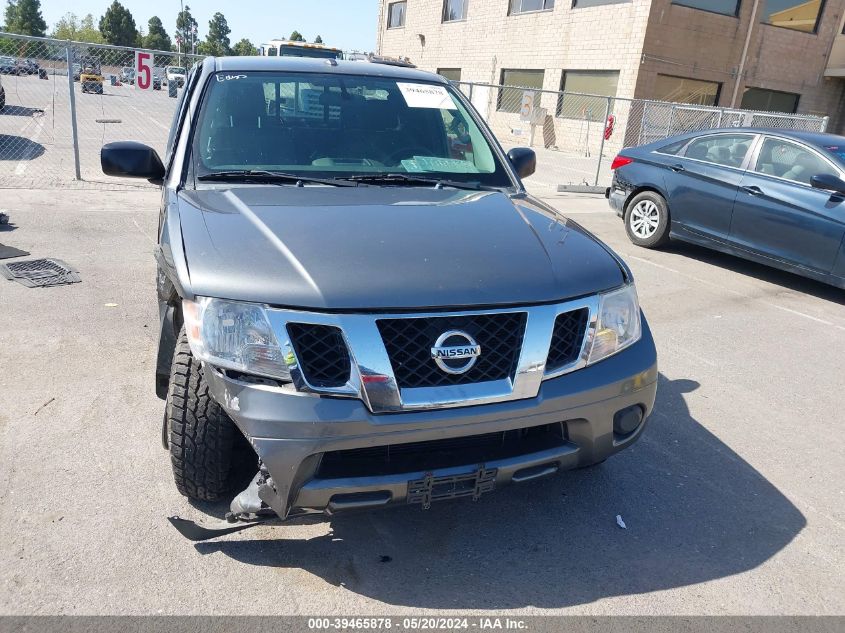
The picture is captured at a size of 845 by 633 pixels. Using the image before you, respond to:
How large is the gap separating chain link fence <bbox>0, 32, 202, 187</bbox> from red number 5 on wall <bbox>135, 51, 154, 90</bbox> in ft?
0.50

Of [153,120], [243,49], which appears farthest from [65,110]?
[243,49]

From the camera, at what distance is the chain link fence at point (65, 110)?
1040 cm

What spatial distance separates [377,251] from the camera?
2.42 meters

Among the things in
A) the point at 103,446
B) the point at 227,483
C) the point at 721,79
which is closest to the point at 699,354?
the point at 227,483

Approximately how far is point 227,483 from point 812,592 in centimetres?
230

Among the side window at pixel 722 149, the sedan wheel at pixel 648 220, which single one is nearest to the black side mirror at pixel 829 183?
the side window at pixel 722 149

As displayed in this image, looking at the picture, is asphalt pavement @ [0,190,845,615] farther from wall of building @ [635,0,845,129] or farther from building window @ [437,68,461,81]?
building window @ [437,68,461,81]

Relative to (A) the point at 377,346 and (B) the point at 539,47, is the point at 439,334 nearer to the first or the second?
(A) the point at 377,346

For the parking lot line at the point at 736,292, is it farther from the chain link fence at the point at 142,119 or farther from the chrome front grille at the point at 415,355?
the chain link fence at the point at 142,119

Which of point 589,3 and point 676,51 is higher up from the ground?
point 589,3

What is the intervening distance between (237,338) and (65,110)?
75.2 ft

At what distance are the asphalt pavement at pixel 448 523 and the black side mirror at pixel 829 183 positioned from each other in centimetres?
253

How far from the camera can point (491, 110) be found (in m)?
26.3

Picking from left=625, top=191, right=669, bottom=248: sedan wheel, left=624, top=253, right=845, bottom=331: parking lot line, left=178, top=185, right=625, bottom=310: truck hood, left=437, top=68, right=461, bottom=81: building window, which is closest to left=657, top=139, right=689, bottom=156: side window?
left=625, top=191, right=669, bottom=248: sedan wheel
